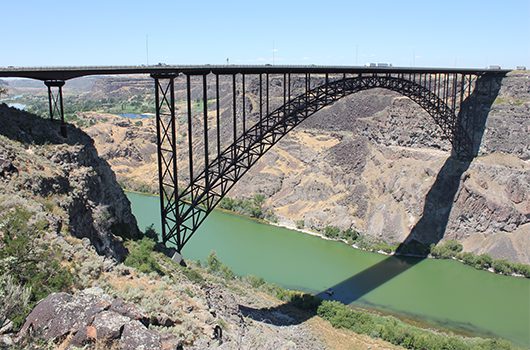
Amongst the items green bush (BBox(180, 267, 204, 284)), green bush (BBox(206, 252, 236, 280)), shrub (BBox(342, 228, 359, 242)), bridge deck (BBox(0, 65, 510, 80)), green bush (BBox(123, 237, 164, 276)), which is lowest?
shrub (BBox(342, 228, 359, 242))

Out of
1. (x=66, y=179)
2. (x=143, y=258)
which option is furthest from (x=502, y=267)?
(x=66, y=179)

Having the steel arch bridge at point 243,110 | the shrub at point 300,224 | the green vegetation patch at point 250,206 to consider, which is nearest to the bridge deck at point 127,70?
the steel arch bridge at point 243,110

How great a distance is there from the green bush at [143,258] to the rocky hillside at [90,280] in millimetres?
46

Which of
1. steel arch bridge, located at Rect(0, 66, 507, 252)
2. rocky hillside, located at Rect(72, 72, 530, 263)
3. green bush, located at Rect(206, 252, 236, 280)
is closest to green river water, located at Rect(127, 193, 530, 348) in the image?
rocky hillside, located at Rect(72, 72, 530, 263)

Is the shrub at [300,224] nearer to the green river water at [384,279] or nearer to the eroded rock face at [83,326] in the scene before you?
the green river water at [384,279]

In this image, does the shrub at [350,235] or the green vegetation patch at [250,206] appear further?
the green vegetation patch at [250,206]

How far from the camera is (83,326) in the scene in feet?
22.5

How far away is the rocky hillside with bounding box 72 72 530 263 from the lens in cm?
3148

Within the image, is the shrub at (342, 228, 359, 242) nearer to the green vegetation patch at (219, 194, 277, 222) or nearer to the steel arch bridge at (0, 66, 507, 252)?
the green vegetation patch at (219, 194, 277, 222)

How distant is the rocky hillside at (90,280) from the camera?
273 inches

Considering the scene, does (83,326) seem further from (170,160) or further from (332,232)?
(332,232)

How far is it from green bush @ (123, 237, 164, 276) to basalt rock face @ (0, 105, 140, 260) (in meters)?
0.39

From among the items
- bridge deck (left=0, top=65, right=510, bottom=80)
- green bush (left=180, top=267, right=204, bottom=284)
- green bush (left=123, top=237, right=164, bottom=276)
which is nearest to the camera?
green bush (left=123, top=237, right=164, bottom=276)

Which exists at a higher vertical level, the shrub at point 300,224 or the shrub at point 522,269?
the shrub at point 522,269
